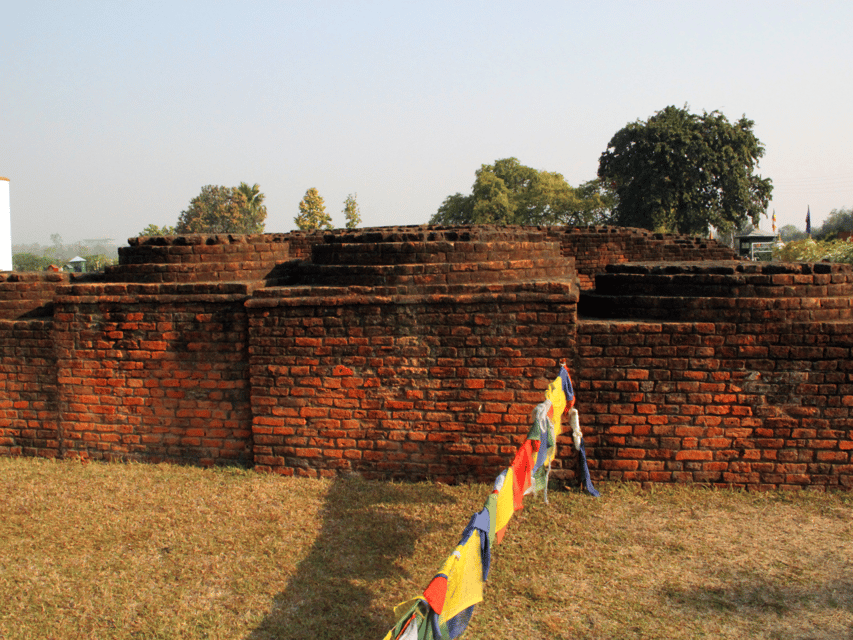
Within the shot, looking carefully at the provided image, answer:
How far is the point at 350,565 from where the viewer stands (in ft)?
11.8

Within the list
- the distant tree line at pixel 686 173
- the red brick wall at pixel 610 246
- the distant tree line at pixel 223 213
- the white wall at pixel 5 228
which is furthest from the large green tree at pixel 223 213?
the red brick wall at pixel 610 246

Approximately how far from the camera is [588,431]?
4641 mm

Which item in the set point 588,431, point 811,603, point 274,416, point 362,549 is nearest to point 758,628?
point 811,603

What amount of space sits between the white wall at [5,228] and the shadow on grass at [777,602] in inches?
1317

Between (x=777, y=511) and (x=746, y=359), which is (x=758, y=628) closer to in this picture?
(x=777, y=511)

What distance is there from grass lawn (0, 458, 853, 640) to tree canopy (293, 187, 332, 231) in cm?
4065

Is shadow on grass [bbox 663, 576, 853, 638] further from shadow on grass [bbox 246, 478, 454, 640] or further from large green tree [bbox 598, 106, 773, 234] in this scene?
large green tree [bbox 598, 106, 773, 234]

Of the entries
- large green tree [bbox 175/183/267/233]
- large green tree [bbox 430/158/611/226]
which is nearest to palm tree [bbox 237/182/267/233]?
large green tree [bbox 175/183/267/233]

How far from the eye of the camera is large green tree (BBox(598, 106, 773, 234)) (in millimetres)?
29156

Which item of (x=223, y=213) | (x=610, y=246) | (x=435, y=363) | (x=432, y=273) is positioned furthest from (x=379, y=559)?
(x=223, y=213)

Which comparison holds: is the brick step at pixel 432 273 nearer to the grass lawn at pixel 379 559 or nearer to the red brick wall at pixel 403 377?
the red brick wall at pixel 403 377

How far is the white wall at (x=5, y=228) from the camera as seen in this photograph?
1175 inches

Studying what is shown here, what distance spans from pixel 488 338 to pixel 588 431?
0.99 meters

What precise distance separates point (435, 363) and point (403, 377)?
0.27 metres
